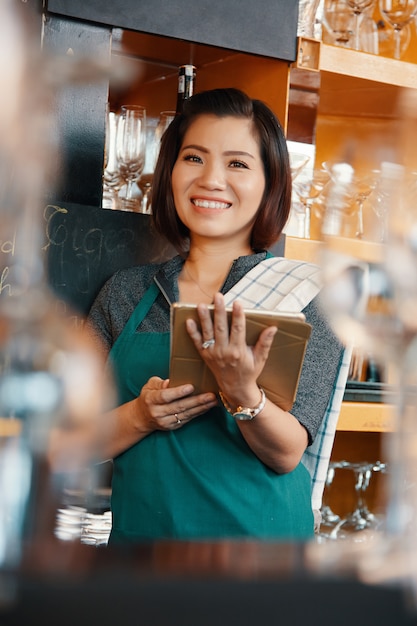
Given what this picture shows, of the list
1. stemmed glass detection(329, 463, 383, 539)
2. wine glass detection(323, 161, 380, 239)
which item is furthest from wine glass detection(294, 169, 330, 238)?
stemmed glass detection(329, 463, 383, 539)

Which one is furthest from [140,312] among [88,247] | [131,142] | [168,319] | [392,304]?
[392,304]

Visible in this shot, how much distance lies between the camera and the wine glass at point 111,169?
2006mm

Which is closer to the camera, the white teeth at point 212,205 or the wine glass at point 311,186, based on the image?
the white teeth at point 212,205

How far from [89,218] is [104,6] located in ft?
1.28

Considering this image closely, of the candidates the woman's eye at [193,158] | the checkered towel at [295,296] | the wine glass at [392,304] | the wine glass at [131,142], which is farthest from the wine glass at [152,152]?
the wine glass at [392,304]

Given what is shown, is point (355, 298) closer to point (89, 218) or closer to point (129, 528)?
point (129, 528)

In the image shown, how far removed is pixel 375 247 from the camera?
677mm

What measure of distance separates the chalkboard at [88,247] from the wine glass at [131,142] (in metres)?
0.12

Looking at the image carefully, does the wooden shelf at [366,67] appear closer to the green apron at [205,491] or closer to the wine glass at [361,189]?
the wine glass at [361,189]

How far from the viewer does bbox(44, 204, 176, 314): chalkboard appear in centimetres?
184

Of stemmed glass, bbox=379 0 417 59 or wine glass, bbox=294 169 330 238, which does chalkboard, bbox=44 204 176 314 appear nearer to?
wine glass, bbox=294 169 330 238

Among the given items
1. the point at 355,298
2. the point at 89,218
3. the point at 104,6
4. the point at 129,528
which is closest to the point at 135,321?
the point at 89,218

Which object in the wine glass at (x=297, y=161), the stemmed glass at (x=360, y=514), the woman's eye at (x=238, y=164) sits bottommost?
the stemmed glass at (x=360, y=514)

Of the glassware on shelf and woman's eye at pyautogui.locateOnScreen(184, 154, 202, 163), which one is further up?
the glassware on shelf
